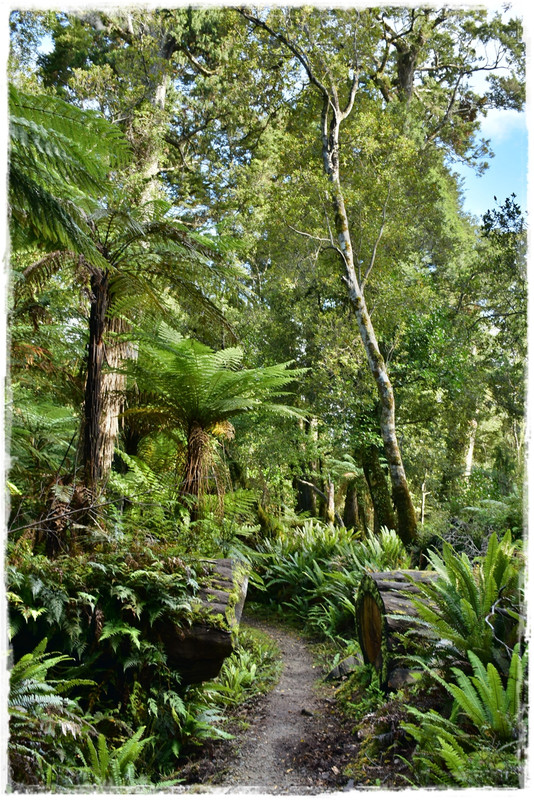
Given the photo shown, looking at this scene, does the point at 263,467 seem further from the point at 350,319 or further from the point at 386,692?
the point at 386,692

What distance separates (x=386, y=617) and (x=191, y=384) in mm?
2282

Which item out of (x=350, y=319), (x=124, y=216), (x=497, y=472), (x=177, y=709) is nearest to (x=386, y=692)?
(x=177, y=709)

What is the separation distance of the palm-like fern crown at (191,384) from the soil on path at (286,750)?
2.25 metres

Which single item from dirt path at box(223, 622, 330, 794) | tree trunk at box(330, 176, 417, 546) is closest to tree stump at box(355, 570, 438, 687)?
dirt path at box(223, 622, 330, 794)

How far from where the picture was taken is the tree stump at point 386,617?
3740mm

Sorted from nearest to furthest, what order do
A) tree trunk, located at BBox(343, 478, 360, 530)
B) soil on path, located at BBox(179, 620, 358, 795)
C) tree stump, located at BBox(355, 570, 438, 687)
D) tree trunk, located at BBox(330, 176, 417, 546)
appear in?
1. soil on path, located at BBox(179, 620, 358, 795)
2. tree stump, located at BBox(355, 570, 438, 687)
3. tree trunk, located at BBox(330, 176, 417, 546)
4. tree trunk, located at BBox(343, 478, 360, 530)

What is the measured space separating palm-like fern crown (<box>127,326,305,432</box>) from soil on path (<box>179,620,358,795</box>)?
225cm

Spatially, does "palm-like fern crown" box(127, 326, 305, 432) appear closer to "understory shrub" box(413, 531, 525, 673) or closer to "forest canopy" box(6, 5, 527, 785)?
"forest canopy" box(6, 5, 527, 785)

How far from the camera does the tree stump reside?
3.74 m

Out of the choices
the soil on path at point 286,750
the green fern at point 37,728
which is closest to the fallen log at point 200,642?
the soil on path at point 286,750

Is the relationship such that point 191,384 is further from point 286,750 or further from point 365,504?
point 365,504

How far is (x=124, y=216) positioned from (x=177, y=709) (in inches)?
128

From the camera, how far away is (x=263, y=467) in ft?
32.4

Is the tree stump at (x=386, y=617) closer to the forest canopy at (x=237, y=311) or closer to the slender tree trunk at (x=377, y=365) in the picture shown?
the forest canopy at (x=237, y=311)
